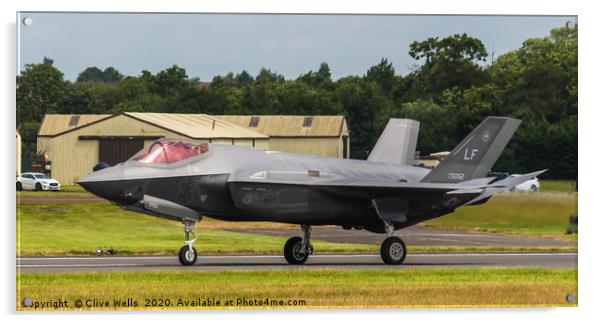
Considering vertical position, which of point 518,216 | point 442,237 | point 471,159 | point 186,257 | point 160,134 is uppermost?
point 160,134

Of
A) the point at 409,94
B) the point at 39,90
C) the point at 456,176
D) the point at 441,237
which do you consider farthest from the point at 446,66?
the point at 39,90

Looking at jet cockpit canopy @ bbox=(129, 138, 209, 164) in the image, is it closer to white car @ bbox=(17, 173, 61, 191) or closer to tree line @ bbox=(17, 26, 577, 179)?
tree line @ bbox=(17, 26, 577, 179)

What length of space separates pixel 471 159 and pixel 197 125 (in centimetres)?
529

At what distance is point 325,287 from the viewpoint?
63.2 ft

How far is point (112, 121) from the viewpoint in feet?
72.9

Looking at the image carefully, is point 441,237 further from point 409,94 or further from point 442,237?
point 409,94

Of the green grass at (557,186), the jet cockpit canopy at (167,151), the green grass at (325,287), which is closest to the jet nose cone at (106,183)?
the jet cockpit canopy at (167,151)

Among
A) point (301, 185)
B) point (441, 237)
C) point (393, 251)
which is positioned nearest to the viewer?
point (301, 185)

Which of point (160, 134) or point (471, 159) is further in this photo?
point (471, 159)

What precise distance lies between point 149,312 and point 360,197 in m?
7.14

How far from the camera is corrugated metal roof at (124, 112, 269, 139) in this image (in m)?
22.8

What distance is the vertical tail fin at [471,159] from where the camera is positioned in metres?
23.9

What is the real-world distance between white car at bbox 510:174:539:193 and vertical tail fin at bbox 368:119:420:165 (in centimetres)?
211

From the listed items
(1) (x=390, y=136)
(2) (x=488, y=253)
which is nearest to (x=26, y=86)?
(1) (x=390, y=136)
